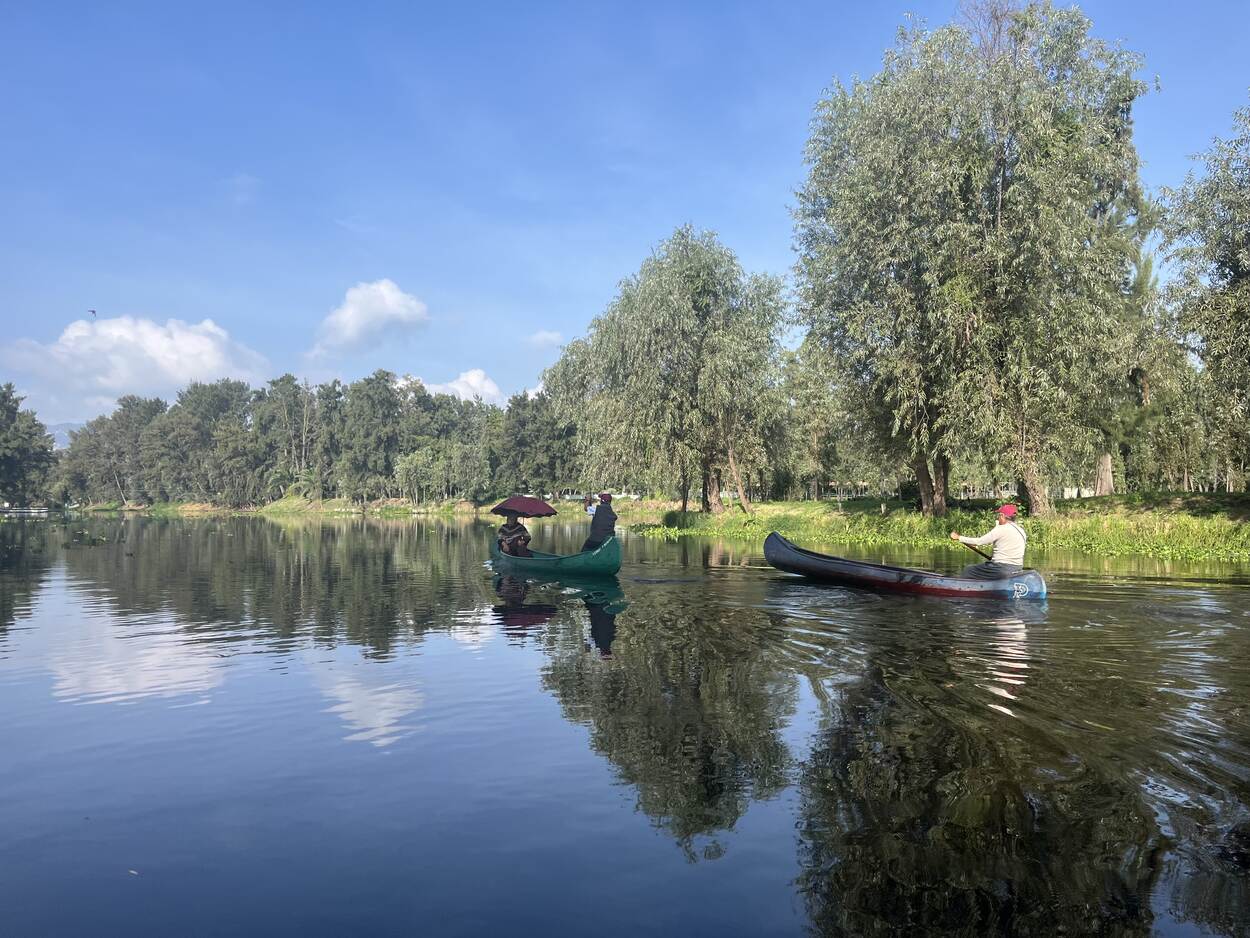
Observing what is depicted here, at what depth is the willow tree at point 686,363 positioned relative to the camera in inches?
1757

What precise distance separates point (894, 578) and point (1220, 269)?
20633mm

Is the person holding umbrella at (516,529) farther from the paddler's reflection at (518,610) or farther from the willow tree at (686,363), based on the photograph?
the willow tree at (686,363)

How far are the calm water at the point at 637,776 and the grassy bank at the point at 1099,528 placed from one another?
16002 millimetres

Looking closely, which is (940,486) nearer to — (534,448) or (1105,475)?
(1105,475)

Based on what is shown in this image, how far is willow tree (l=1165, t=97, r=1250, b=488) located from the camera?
28.9 metres

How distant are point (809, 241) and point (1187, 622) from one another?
25.9m

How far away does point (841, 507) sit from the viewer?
53.4 metres

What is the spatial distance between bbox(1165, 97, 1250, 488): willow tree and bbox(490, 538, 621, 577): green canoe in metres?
21.9

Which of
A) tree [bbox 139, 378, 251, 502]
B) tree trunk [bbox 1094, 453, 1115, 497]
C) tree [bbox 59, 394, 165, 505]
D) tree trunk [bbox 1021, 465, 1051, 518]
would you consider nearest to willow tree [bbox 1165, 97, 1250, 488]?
tree trunk [bbox 1021, 465, 1051, 518]

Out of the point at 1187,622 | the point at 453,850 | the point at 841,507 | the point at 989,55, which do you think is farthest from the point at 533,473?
the point at 453,850

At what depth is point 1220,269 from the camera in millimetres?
30484

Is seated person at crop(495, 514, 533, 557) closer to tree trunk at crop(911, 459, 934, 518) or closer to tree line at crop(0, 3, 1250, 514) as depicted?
tree line at crop(0, 3, 1250, 514)

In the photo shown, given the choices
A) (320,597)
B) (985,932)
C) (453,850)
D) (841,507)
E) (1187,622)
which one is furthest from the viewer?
(841,507)

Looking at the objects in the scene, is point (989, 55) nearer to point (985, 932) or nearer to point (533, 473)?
point (985, 932)
